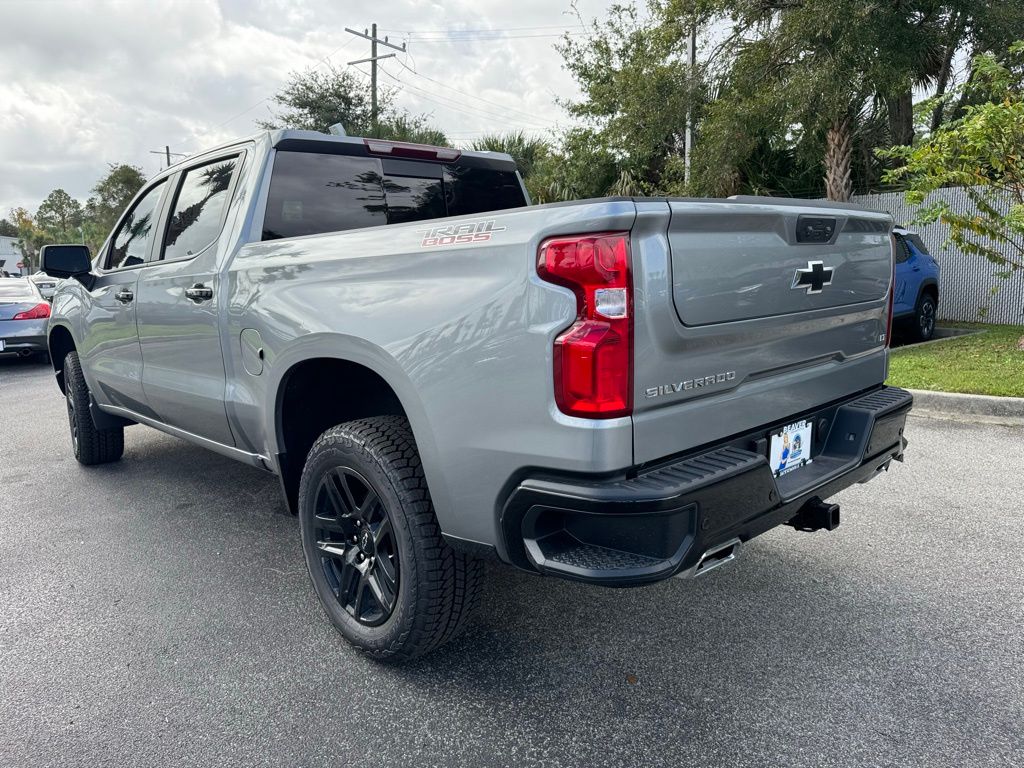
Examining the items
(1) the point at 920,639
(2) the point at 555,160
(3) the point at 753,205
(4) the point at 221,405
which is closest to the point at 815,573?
(1) the point at 920,639

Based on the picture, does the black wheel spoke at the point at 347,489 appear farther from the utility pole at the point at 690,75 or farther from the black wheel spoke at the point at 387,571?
the utility pole at the point at 690,75

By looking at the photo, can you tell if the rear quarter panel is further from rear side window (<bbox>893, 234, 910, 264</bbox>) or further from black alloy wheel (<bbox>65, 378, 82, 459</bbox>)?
rear side window (<bbox>893, 234, 910, 264</bbox>)

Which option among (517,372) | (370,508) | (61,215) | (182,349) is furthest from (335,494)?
(61,215)

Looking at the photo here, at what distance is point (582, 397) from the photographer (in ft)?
6.50

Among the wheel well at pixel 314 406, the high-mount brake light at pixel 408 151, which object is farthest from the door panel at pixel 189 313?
the high-mount brake light at pixel 408 151

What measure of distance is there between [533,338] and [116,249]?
12.1 ft

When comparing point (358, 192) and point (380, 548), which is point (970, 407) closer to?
point (358, 192)

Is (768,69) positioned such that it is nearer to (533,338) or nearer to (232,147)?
(232,147)

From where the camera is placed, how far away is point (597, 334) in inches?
77.4

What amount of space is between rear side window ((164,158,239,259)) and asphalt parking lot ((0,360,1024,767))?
150 centimetres

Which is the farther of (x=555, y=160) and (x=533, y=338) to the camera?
(x=555, y=160)

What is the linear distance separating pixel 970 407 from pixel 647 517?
550cm

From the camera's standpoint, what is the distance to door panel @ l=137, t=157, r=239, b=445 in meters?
3.43

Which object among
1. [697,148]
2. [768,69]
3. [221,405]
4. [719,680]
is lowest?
[719,680]
